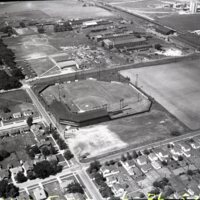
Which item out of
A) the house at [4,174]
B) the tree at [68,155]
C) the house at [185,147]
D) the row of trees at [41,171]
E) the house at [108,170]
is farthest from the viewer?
the house at [185,147]

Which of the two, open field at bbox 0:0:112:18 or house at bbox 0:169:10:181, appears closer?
house at bbox 0:169:10:181

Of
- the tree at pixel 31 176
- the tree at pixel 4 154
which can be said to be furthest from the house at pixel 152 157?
the tree at pixel 4 154

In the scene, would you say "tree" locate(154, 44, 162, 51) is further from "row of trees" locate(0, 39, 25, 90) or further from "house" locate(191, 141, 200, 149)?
"house" locate(191, 141, 200, 149)

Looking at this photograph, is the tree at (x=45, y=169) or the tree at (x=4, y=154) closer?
the tree at (x=45, y=169)

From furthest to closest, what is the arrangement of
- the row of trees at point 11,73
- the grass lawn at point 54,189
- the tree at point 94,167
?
the row of trees at point 11,73 → the tree at point 94,167 → the grass lawn at point 54,189

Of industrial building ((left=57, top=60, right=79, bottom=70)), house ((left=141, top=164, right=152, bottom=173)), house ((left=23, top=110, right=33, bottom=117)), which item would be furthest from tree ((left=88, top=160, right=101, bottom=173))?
industrial building ((left=57, top=60, right=79, bottom=70))

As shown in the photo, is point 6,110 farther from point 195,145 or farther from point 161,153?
point 195,145

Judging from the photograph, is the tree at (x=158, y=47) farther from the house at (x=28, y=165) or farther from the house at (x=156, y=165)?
the house at (x=28, y=165)
